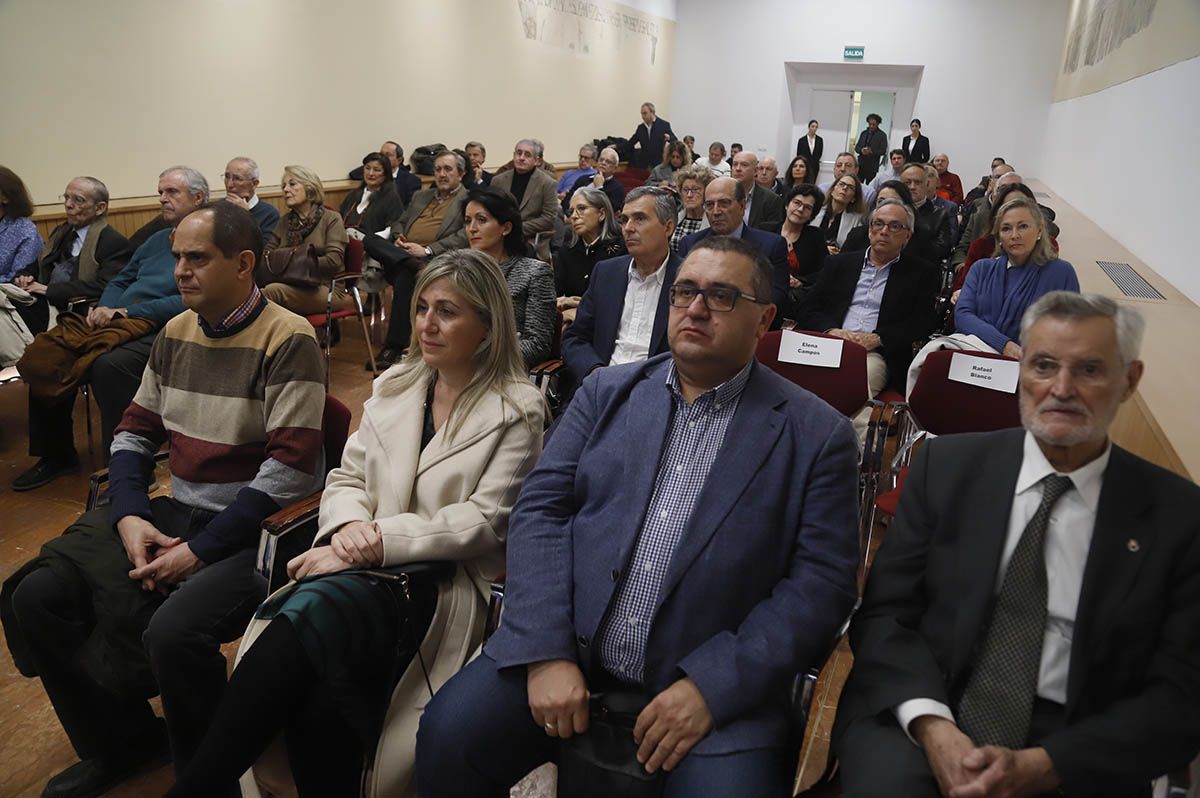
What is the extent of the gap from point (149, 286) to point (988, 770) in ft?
13.3

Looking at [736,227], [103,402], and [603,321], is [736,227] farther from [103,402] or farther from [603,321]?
[103,402]

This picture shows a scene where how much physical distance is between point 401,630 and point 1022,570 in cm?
119

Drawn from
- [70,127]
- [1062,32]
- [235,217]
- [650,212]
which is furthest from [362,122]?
[1062,32]

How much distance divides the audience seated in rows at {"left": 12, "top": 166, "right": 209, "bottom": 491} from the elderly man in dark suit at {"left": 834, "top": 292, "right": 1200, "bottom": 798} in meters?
3.16

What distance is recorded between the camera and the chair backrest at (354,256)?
5.14 metres

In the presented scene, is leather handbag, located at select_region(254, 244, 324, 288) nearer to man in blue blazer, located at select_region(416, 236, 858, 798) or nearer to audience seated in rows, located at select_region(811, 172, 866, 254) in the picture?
audience seated in rows, located at select_region(811, 172, 866, 254)

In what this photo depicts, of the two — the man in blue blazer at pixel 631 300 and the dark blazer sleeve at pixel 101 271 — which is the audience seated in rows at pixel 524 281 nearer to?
the man in blue blazer at pixel 631 300

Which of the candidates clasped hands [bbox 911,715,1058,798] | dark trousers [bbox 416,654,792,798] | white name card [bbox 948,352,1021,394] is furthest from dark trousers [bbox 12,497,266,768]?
white name card [bbox 948,352,1021,394]

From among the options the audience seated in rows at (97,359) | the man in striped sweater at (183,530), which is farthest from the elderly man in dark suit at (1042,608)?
the audience seated in rows at (97,359)

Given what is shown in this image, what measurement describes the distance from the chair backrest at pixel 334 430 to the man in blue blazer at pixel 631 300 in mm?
1179

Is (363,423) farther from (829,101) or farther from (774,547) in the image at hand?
(829,101)

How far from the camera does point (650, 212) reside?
10.8 ft

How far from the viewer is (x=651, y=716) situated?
140cm

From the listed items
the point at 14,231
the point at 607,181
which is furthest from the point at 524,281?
the point at 607,181
